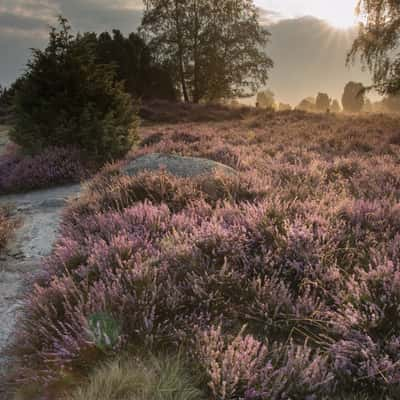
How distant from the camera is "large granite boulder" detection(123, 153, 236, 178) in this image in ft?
20.3

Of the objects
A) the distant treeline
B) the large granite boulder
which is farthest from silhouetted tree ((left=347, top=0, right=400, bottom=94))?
the distant treeline

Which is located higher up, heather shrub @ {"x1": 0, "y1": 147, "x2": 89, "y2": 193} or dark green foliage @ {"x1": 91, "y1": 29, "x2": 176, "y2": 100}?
dark green foliage @ {"x1": 91, "y1": 29, "x2": 176, "y2": 100}

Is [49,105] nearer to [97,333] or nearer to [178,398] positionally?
[97,333]

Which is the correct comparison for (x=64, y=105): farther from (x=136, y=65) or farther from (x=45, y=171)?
(x=136, y=65)

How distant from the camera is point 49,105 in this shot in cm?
920

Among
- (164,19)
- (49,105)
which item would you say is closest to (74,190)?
(49,105)

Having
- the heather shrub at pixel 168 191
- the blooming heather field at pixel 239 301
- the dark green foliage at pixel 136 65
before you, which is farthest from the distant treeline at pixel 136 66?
the blooming heather field at pixel 239 301

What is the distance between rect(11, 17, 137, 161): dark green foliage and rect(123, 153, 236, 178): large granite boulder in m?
2.88

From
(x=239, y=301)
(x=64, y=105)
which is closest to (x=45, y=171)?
(x=64, y=105)

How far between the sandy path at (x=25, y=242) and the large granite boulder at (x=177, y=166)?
1567 mm

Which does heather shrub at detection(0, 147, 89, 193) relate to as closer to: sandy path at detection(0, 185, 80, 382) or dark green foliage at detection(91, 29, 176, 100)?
sandy path at detection(0, 185, 80, 382)

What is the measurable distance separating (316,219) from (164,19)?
109ft

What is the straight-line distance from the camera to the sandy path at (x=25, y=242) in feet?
10.0

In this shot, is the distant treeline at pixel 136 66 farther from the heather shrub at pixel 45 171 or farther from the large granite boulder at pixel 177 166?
the large granite boulder at pixel 177 166
